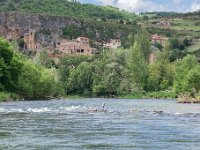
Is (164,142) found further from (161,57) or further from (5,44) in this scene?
(161,57)

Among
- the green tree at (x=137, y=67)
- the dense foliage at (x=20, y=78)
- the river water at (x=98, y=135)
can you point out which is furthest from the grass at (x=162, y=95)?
the river water at (x=98, y=135)

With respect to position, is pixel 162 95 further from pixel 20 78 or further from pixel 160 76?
pixel 20 78

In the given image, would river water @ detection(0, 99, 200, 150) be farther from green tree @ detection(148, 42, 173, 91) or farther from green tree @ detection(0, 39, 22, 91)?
green tree @ detection(148, 42, 173, 91)

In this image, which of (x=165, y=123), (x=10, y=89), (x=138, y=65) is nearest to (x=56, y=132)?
(x=165, y=123)

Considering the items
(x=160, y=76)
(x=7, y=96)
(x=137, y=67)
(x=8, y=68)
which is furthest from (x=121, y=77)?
(x=7, y=96)

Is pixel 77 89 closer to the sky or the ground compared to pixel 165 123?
closer to the ground

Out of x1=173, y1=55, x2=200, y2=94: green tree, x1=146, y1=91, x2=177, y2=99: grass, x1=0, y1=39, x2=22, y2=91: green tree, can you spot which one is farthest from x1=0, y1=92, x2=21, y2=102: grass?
x1=146, y1=91, x2=177, y2=99: grass

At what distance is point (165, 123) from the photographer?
4556cm

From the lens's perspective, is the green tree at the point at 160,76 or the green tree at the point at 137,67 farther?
the green tree at the point at 160,76

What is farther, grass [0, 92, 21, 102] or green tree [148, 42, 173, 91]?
green tree [148, 42, 173, 91]

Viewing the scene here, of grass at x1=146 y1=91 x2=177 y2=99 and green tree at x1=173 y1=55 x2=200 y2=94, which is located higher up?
green tree at x1=173 y1=55 x2=200 y2=94

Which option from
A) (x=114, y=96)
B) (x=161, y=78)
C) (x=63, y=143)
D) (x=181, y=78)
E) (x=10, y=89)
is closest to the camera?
(x=63, y=143)

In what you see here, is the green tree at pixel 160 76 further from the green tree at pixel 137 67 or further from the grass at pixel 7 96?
the grass at pixel 7 96

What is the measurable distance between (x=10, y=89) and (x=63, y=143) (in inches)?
3024
